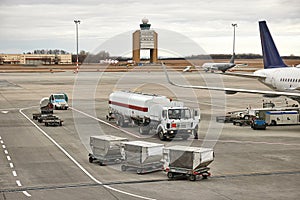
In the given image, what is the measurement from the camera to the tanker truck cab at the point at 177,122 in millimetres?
38281

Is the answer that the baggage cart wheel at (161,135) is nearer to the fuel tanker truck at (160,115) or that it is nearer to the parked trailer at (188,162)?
the fuel tanker truck at (160,115)

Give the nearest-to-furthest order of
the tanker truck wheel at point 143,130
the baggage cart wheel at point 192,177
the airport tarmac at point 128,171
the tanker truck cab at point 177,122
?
the airport tarmac at point 128,171
the baggage cart wheel at point 192,177
the tanker truck cab at point 177,122
the tanker truck wheel at point 143,130

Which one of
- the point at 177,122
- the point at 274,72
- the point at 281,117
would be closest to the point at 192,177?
the point at 177,122

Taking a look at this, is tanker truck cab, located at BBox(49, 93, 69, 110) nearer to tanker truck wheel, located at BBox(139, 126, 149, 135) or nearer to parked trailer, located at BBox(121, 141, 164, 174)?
tanker truck wheel, located at BBox(139, 126, 149, 135)

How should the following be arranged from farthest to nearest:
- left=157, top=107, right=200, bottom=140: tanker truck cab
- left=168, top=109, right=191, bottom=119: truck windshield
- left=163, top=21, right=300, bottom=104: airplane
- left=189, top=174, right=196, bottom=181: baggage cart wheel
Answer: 1. left=163, top=21, right=300, bottom=104: airplane
2. left=168, top=109, right=191, bottom=119: truck windshield
3. left=157, top=107, right=200, bottom=140: tanker truck cab
4. left=189, top=174, right=196, bottom=181: baggage cart wheel

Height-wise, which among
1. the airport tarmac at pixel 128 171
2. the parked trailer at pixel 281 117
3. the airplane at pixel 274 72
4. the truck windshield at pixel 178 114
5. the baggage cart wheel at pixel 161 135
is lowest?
the airport tarmac at pixel 128 171

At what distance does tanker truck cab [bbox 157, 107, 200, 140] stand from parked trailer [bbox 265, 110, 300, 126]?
38.1 ft

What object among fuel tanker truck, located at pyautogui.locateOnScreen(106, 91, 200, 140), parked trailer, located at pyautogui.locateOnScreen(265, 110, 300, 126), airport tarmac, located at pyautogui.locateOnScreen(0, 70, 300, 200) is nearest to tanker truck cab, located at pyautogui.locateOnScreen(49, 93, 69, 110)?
airport tarmac, located at pyautogui.locateOnScreen(0, 70, 300, 200)

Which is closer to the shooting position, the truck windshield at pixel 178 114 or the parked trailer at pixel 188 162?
the parked trailer at pixel 188 162

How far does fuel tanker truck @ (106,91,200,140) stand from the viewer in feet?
126

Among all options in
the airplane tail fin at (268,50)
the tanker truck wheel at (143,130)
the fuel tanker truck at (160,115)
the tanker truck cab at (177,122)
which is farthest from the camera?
the airplane tail fin at (268,50)

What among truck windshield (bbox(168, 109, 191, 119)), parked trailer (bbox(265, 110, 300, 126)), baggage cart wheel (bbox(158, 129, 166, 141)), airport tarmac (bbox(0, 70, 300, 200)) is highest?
truck windshield (bbox(168, 109, 191, 119))

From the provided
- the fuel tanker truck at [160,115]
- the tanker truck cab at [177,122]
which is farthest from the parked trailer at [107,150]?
the fuel tanker truck at [160,115]

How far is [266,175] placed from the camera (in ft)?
91.2
